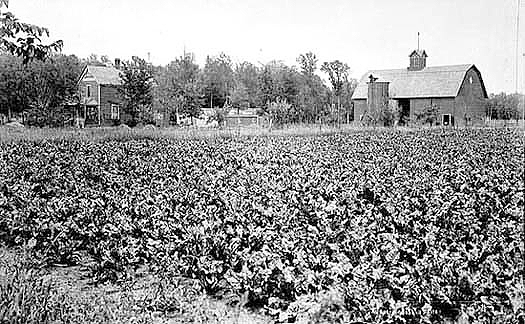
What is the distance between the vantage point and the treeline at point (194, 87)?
36.1ft

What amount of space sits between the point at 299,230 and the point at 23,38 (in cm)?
395

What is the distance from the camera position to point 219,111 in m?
34.0

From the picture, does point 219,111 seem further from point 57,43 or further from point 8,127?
point 57,43

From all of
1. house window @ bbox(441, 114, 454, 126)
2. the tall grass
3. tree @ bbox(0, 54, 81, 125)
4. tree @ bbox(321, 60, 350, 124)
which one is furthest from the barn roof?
tree @ bbox(0, 54, 81, 125)

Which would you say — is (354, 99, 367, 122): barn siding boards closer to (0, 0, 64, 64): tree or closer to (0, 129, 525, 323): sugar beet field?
(0, 129, 525, 323): sugar beet field

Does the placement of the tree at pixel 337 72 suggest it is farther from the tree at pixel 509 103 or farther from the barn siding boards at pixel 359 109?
the tree at pixel 509 103

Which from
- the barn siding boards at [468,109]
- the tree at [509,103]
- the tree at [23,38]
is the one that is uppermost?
the tree at [23,38]

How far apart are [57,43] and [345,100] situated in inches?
589

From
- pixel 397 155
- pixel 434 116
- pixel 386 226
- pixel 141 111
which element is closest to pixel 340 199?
pixel 386 226

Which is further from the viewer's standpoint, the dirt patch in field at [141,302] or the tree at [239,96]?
the tree at [239,96]

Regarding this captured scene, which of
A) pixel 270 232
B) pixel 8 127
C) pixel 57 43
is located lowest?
pixel 270 232

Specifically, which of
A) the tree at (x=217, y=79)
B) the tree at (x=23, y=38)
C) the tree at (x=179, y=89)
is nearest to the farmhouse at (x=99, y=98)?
the tree at (x=23, y=38)

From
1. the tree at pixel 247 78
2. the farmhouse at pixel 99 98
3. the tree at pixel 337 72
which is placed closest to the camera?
the farmhouse at pixel 99 98

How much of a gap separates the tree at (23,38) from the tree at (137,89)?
1718 cm
